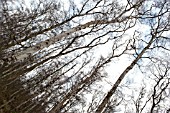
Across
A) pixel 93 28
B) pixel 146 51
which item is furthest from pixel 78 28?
pixel 146 51

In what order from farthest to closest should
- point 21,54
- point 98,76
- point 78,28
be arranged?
point 98,76 → point 78,28 → point 21,54

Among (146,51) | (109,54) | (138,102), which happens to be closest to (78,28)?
(109,54)

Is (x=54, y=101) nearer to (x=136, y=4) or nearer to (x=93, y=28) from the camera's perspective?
(x=93, y=28)

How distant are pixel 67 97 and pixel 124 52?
3.16 meters

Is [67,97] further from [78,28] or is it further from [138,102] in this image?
[138,102]

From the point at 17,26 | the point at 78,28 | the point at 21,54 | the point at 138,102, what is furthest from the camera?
the point at 138,102

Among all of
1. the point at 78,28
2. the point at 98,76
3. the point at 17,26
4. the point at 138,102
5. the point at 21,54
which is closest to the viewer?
the point at 21,54

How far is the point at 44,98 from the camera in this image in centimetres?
1172

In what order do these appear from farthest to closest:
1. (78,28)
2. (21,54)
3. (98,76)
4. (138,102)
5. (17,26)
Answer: (138,102), (98,76), (17,26), (78,28), (21,54)

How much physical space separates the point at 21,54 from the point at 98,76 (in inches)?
192

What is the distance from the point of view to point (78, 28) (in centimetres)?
1165

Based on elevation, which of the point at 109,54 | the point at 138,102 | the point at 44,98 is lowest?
the point at 138,102

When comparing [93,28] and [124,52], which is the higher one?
[93,28]

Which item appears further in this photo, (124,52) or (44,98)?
(124,52)
